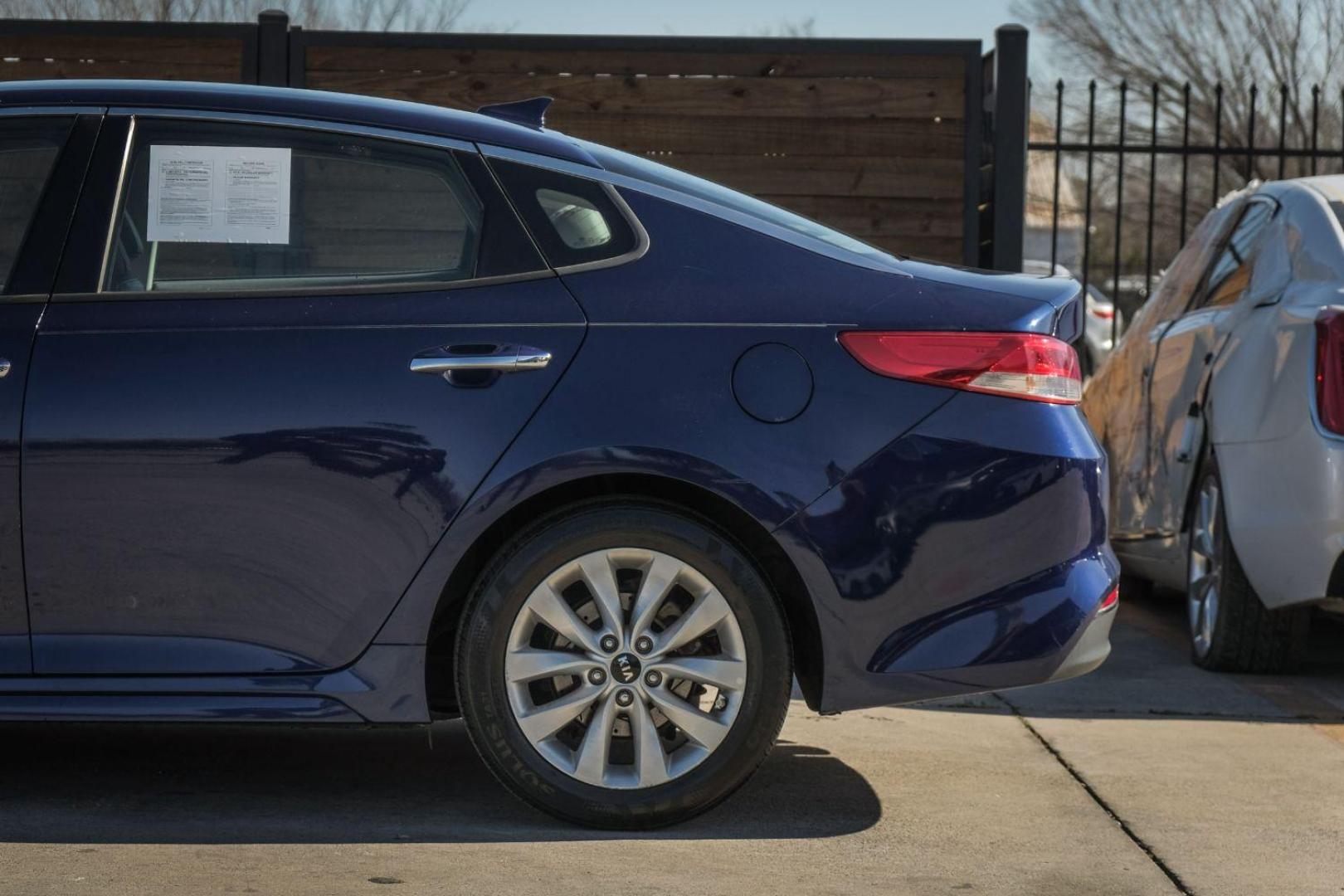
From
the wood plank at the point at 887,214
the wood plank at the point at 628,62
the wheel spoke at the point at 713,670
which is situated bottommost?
the wheel spoke at the point at 713,670

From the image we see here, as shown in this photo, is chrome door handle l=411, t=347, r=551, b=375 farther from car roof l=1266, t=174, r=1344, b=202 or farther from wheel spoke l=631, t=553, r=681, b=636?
car roof l=1266, t=174, r=1344, b=202

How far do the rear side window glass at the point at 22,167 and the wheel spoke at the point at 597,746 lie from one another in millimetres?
1659

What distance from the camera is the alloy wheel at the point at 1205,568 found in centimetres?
604

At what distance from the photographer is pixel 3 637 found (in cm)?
395

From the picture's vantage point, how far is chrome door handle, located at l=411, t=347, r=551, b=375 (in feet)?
12.8

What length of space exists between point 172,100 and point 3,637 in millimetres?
1250

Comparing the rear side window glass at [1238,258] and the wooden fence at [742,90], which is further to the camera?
the wooden fence at [742,90]

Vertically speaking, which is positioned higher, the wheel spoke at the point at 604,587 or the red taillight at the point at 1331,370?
the red taillight at the point at 1331,370

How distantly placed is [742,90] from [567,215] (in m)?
4.27

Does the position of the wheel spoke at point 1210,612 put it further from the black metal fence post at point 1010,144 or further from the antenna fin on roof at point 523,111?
the antenna fin on roof at point 523,111

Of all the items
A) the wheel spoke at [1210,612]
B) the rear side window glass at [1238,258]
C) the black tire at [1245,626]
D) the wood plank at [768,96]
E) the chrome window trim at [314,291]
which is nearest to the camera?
the chrome window trim at [314,291]

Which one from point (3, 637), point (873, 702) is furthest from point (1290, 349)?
point (3, 637)

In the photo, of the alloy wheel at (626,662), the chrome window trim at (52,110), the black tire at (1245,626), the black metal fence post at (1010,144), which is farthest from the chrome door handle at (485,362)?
the black metal fence post at (1010,144)

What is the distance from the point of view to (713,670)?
3947 millimetres
